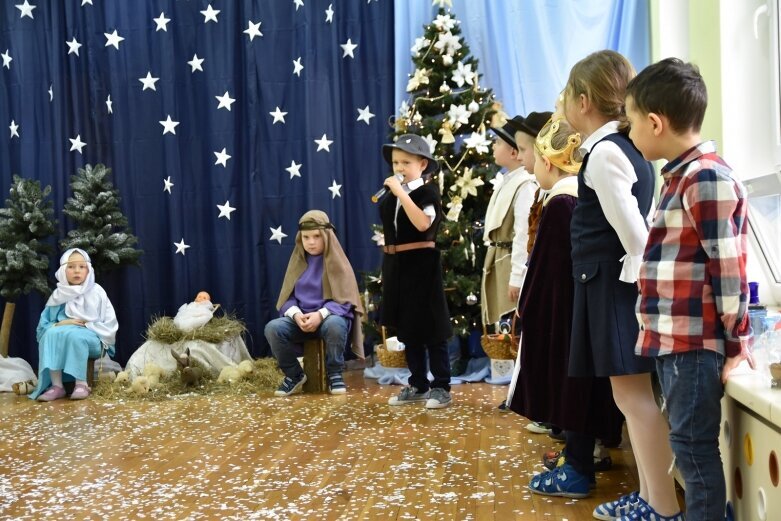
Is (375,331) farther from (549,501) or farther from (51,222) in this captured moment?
(549,501)

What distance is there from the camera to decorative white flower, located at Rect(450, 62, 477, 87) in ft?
17.0

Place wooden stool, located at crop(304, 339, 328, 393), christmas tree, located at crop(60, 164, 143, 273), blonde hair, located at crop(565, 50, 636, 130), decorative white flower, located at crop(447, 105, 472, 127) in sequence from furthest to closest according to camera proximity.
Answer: christmas tree, located at crop(60, 164, 143, 273) < decorative white flower, located at crop(447, 105, 472, 127) < wooden stool, located at crop(304, 339, 328, 393) < blonde hair, located at crop(565, 50, 636, 130)

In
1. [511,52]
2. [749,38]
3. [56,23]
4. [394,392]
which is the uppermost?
[56,23]

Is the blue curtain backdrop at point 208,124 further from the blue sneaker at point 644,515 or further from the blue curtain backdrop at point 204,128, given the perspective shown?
the blue sneaker at point 644,515

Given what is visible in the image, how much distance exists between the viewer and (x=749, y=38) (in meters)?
3.38

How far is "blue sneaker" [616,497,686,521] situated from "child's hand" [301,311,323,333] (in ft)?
9.10

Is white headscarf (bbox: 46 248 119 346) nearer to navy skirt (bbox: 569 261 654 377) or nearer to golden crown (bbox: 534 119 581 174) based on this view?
golden crown (bbox: 534 119 581 174)

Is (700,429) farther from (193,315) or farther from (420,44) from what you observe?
(193,315)

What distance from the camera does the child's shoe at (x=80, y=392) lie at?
499 cm

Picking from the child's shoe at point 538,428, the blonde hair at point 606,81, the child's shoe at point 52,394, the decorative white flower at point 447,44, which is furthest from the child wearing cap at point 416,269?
the child's shoe at point 52,394

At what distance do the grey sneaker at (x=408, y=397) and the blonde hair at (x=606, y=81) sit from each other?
2431 mm

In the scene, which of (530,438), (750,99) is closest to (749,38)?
(750,99)

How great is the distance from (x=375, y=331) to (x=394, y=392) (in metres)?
0.62

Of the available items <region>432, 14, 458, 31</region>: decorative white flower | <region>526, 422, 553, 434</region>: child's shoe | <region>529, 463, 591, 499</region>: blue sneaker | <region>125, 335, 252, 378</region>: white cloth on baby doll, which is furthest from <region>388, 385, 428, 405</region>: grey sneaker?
<region>432, 14, 458, 31</region>: decorative white flower
